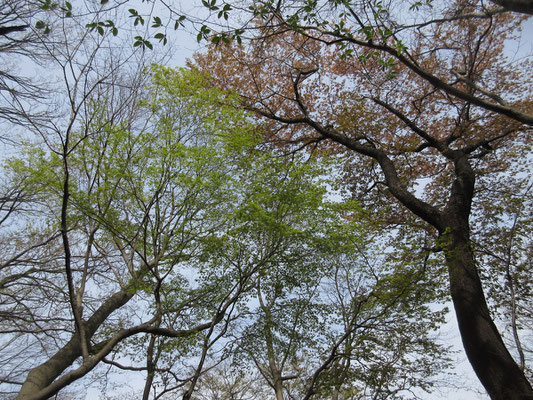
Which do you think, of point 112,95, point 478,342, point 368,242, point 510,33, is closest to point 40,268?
point 112,95

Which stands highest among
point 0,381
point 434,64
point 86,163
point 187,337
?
point 434,64

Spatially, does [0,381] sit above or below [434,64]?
below

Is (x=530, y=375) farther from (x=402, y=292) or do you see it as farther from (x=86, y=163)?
(x=86, y=163)

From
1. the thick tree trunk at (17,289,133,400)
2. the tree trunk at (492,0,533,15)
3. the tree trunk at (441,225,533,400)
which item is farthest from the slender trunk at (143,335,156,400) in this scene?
the tree trunk at (492,0,533,15)

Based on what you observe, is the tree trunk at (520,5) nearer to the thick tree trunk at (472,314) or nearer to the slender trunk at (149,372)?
the thick tree trunk at (472,314)

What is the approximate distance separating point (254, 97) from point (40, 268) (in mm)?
8046

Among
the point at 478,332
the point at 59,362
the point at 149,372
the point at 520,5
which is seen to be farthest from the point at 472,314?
the point at 59,362

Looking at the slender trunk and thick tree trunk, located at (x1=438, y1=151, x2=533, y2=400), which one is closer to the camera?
thick tree trunk, located at (x1=438, y1=151, x2=533, y2=400)

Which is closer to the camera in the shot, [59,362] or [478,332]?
[478,332]

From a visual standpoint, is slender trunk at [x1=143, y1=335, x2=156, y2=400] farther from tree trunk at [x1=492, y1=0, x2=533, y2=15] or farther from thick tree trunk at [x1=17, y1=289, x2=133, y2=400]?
tree trunk at [x1=492, y1=0, x2=533, y2=15]

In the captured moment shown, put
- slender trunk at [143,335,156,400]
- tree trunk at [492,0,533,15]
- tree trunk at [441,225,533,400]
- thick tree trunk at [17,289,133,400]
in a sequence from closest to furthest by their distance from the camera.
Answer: tree trunk at [492,0,533,15] < tree trunk at [441,225,533,400] < thick tree trunk at [17,289,133,400] < slender trunk at [143,335,156,400]

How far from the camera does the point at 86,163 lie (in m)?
6.86

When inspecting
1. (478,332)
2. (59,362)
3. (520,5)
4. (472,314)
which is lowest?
(59,362)

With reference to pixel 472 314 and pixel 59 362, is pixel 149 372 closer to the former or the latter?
pixel 59 362
